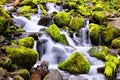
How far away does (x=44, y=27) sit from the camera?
1593cm

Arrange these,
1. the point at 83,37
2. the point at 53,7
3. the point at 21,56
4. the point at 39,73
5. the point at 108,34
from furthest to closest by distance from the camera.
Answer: the point at 53,7 → the point at 83,37 → the point at 108,34 → the point at 21,56 → the point at 39,73

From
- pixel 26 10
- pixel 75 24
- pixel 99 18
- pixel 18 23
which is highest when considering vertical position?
pixel 18 23

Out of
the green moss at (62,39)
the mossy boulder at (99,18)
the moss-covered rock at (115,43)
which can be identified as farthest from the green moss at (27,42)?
the mossy boulder at (99,18)

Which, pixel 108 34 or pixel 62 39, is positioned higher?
pixel 62 39

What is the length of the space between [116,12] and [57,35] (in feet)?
24.2

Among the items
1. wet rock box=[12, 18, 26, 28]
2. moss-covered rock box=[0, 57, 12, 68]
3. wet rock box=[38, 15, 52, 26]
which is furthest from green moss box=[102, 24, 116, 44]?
moss-covered rock box=[0, 57, 12, 68]

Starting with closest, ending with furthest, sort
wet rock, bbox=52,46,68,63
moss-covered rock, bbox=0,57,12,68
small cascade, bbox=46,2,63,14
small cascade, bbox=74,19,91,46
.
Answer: moss-covered rock, bbox=0,57,12,68 < wet rock, bbox=52,46,68,63 < small cascade, bbox=74,19,91,46 < small cascade, bbox=46,2,63,14

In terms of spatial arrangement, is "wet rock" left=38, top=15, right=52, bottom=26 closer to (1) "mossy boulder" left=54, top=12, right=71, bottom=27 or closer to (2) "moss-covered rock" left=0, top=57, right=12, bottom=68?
(1) "mossy boulder" left=54, top=12, right=71, bottom=27

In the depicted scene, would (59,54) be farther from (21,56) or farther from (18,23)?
(18,23)

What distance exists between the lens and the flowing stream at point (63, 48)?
11016mm

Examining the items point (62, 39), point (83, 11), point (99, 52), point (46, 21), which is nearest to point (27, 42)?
point (62, 39)

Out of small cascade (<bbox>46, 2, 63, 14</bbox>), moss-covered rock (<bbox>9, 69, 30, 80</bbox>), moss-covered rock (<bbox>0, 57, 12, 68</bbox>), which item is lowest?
small cascade (<bbox>46, 2, 63, 14</bbox>)

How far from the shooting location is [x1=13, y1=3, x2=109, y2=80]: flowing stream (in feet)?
36.1

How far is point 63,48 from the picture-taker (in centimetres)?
1345
